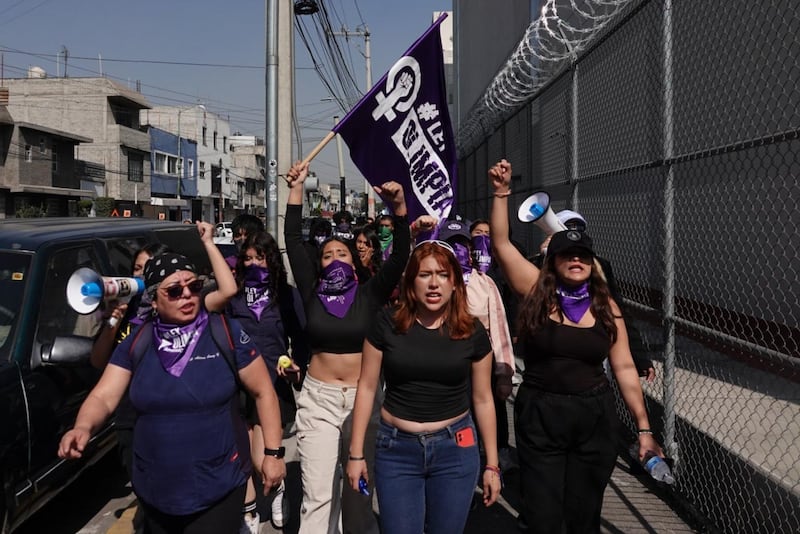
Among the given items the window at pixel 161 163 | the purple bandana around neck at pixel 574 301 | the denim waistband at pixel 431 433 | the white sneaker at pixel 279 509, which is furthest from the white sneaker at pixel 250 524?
the window at pixel 161 163

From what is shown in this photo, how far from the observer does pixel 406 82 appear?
4883 mm

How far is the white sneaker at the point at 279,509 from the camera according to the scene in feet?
13.6

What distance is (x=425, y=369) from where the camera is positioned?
293 centimetres

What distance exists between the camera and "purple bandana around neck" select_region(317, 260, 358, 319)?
3.64 m

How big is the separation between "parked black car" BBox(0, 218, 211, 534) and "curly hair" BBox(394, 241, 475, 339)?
1.78 metres

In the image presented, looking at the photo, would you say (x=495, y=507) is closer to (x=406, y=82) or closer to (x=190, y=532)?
(x=190, y=532)

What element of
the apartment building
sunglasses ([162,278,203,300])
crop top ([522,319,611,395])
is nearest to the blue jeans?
crop top ([522,319,611,395])

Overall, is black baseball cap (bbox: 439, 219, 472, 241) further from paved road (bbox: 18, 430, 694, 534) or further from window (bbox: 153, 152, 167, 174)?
window (bbox: 153, 152, 167, 174)

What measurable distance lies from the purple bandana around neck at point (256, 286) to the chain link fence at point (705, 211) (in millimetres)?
2346

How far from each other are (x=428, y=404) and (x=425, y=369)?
0.16 m

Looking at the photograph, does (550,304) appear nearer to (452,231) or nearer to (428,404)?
(428,404)

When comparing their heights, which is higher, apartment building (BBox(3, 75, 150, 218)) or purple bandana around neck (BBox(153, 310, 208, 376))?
apartment building (BBox(3, 75, 150, 218))

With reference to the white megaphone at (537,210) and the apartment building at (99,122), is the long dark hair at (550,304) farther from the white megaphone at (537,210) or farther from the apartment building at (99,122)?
the apartment building at (99,122)

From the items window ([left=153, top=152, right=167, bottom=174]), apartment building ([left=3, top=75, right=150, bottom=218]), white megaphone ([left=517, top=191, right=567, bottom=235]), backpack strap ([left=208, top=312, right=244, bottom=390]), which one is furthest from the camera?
window ([left=153, top=152, right=167, bottom=174])
